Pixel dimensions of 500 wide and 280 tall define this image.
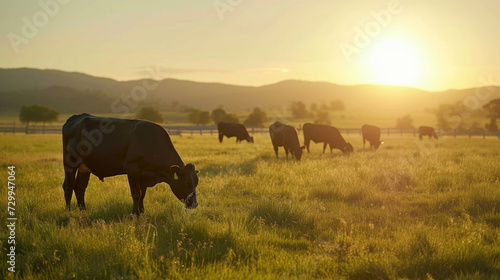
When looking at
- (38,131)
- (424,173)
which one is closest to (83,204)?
(424,173)

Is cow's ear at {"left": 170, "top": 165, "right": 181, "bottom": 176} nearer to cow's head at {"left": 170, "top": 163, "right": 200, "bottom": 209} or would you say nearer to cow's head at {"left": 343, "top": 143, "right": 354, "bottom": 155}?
cow's head at {"left": 170, "top": 163, "right": 200, "bottom": 209}

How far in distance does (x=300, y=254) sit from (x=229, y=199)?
167 inches

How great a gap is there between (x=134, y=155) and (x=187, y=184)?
116 centimetres

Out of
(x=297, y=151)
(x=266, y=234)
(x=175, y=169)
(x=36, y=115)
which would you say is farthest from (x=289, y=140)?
(x=36, y=115)

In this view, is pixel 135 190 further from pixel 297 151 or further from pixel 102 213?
pixel 297 151

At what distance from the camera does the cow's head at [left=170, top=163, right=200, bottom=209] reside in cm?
740

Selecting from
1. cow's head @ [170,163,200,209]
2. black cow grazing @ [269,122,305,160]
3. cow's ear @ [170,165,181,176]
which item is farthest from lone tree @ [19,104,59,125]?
cow's ear @ [170,165,181,176]

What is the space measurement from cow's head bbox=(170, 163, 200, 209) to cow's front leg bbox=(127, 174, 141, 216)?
82cm

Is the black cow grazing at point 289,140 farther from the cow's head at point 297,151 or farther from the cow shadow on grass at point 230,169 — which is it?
the cow shadow on grass at point 230,169

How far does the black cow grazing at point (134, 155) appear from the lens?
24.8 ft

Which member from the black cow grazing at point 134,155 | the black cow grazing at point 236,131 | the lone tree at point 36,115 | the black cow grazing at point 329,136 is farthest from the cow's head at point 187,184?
the lone tree at point 36,115

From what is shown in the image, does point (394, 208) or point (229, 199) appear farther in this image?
point (229, 199)

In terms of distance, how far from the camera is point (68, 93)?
197m

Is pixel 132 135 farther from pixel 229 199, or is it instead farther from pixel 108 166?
pixel 229 199
